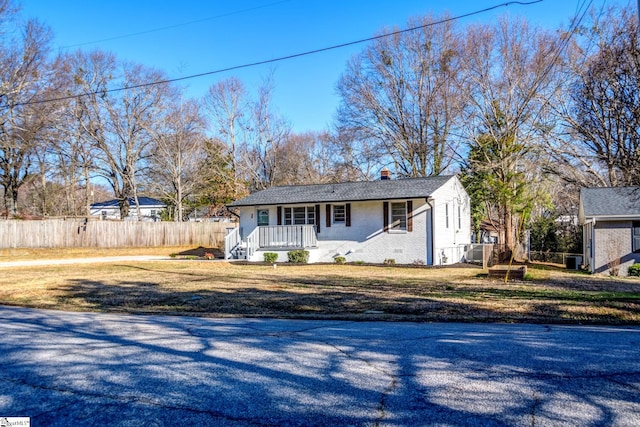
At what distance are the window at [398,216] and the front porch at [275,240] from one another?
4024 mm

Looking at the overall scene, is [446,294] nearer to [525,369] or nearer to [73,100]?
[525,369]

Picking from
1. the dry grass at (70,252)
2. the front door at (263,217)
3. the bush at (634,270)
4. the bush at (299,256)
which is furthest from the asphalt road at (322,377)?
the dry grass at (70,252)

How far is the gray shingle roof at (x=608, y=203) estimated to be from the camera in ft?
70.0

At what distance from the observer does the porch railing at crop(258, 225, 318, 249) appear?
24578mm

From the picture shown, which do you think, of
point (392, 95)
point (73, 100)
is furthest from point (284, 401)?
point (73, 100)

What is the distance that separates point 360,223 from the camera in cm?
2427

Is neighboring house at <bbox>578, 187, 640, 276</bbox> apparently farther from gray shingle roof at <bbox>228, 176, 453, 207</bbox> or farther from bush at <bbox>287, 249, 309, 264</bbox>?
bush at <bbox>287, 249, 309, 264</bbox>

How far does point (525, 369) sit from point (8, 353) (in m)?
5.53

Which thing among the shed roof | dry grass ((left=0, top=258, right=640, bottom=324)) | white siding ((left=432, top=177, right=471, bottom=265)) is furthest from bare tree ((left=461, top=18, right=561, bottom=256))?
the shed roof

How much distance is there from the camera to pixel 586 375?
4488 mm

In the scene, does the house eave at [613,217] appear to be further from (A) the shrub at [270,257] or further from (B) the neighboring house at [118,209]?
(B) the neighboring house at [118,209]

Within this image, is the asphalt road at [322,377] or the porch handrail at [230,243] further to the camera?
the porch handrail at [230,243]

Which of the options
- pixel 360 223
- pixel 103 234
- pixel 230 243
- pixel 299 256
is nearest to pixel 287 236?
pixel 299 256

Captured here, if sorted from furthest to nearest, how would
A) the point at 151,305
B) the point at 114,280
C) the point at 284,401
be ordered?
the point at 114,280 < the point at 151,305 < the point at 284,401
